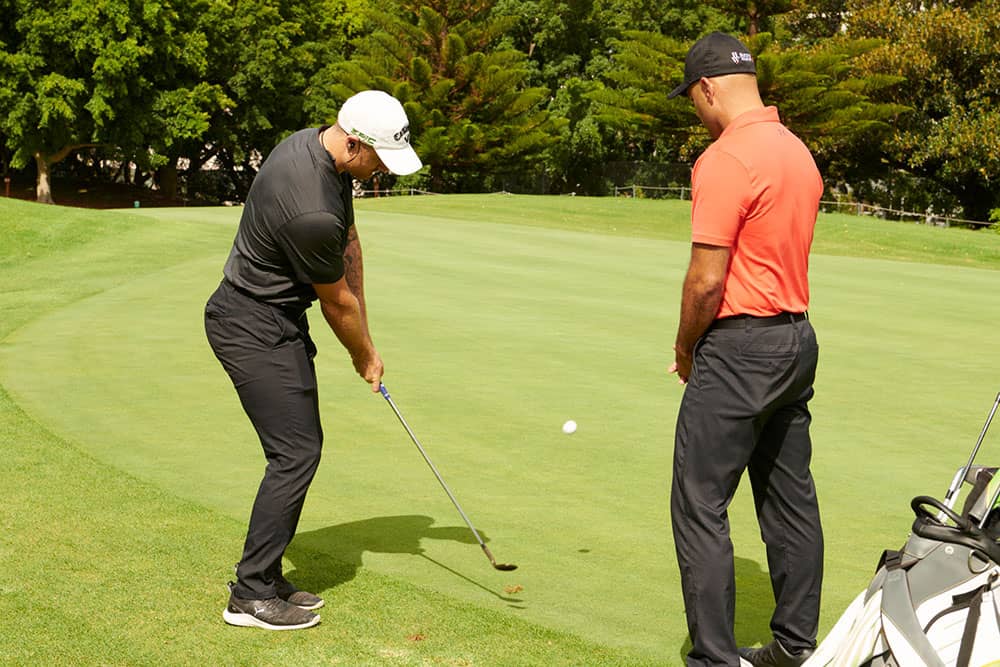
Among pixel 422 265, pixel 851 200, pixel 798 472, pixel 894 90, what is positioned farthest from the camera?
pixel 851 200

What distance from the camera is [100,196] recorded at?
65.5 metres

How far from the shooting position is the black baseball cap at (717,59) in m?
4.24

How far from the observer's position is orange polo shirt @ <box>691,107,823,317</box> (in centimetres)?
409

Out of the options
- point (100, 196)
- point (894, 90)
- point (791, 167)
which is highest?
point (894, 90)

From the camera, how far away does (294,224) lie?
4691 mm

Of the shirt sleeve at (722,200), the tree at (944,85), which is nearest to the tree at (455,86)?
the tree at (944,85)

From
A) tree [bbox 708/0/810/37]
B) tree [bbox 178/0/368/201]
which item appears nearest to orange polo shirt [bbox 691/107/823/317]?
tree [bbox 708/0/810/37]

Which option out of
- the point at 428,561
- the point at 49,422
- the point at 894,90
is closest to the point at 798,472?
the point at 428,561

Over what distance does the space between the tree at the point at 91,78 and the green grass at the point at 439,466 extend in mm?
39945

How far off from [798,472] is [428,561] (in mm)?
1935

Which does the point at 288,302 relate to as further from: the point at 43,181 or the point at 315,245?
the point at 43,181

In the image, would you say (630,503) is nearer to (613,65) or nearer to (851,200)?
(851,200)

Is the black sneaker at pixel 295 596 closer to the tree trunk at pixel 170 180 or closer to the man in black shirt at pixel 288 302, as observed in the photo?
the man in black shirt at pixel 288 302

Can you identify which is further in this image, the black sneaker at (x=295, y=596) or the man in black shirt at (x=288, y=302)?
the black sneaker at (x=295, y=596)
